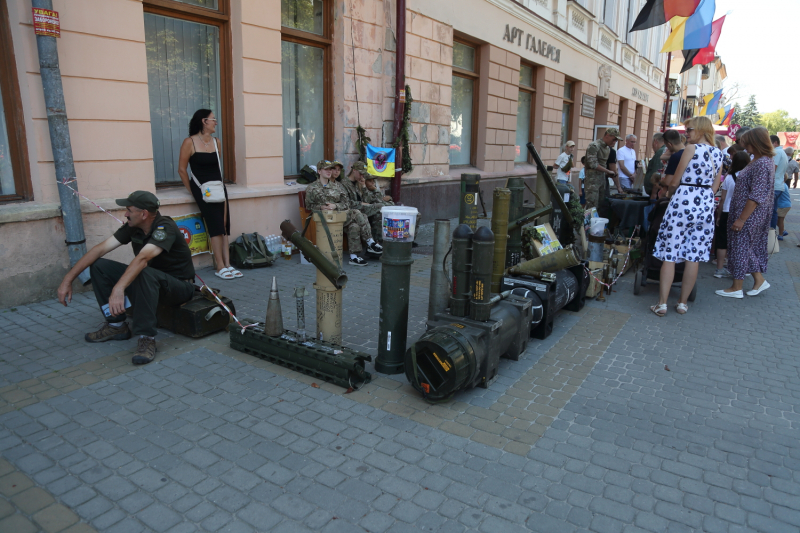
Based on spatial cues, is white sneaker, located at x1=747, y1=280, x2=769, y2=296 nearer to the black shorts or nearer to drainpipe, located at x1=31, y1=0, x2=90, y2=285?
the black shorts

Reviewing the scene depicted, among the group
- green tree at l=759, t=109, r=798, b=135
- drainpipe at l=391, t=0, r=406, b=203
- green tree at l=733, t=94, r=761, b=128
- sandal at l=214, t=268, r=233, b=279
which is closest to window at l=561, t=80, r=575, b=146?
drainpipe at l=391, t=0, r=406, b=203

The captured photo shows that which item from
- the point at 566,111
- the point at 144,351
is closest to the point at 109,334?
the point at 144,351

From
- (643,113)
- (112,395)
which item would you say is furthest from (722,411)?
(643,113)

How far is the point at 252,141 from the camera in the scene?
23.4 feet

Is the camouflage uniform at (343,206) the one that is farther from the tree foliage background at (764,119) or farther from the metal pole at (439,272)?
the tree foliage background at (764,119)

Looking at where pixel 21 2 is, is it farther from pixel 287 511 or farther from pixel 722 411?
pixel 722 411

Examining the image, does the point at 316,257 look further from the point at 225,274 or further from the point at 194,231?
the point at 194,231

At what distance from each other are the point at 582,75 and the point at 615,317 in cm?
1318

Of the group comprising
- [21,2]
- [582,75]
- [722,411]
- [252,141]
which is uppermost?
[582,75]

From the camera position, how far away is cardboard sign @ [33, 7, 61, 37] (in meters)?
4.74

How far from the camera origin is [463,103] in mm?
11969

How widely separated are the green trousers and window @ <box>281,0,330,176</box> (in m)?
4.03

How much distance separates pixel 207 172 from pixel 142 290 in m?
2.71

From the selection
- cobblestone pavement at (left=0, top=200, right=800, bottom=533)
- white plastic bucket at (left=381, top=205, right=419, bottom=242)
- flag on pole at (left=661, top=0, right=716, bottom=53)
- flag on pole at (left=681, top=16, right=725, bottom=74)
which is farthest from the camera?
flag on pole at (left=681, top=16, right=725, bottom=74)
